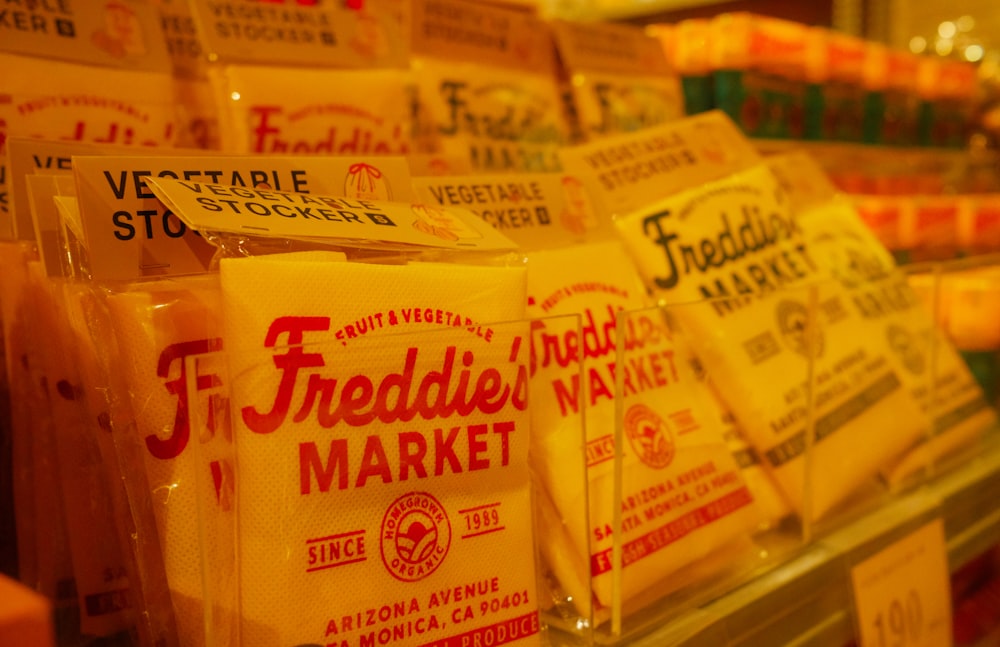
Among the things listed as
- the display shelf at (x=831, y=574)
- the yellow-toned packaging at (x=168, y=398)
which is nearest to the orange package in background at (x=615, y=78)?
the display shelf at (x=831, y=574)

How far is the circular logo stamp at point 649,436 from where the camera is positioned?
707 mm

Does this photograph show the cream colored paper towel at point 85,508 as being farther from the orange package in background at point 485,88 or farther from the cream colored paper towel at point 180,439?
the orange package in background at point 485,88

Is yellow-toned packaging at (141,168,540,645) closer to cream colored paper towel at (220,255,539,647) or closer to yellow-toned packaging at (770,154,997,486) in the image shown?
cream colored paper towel at (220,255,539,647)

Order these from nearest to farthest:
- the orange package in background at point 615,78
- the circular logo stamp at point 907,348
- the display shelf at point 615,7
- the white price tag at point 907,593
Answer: the white price tag at point 907,593 → the circular logo stamp at point 907,348 → the orange package in background at point 615,78 → the display shelf at point 615,7

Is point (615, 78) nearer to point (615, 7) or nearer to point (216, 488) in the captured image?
point (216, 488)

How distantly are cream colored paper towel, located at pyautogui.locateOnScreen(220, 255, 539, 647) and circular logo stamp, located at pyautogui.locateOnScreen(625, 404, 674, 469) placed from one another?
15 cm

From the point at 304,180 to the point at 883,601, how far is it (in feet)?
2.28

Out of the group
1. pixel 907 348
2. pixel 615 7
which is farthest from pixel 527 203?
pixel 615 7

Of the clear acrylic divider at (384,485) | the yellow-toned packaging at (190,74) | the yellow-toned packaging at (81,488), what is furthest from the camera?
the yellow-toned packaging at (190,74)

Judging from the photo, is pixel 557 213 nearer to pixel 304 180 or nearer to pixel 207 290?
pixel 304 180

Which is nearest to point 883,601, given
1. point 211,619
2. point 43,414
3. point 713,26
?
point 211,619

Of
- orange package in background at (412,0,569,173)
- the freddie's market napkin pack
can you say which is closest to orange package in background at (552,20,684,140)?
orange package in background at (412,0,569,173)

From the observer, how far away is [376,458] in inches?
20.4

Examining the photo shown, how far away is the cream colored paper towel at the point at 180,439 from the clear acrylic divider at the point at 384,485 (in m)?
0.02
